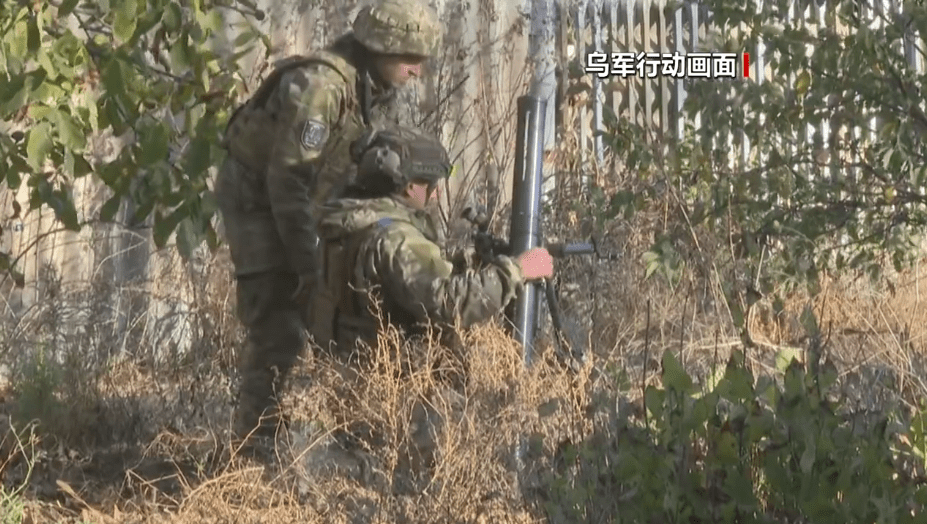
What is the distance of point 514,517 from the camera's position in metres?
4.33

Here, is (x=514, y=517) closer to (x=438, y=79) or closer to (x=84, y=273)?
(x=84, y=273)

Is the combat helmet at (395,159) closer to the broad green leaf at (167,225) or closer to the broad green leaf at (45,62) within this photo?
the broad green leaf at (167,225)

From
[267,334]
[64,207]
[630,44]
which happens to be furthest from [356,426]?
[630,44]

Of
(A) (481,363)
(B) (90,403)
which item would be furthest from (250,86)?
(A) (481,363)

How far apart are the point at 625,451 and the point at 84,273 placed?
540 cm

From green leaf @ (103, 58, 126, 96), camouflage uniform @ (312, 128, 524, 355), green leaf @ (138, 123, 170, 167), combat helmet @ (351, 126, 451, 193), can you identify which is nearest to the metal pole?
camouflage uniform @ (312, 128, 524, 355)

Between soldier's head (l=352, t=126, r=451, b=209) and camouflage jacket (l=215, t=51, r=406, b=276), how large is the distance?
0.57ft

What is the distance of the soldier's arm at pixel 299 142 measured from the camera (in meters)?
5.40

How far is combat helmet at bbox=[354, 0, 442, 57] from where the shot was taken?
554cm

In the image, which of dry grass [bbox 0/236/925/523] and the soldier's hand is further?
the soldier's hand

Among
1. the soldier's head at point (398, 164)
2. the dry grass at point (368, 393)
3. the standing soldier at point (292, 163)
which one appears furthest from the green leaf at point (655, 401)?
the standing soldier at point (292, 163)

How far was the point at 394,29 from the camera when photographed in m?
5.54

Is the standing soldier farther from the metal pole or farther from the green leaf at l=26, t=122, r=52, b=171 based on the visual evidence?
the green leaf at l=26, t=122, r=52, b=171

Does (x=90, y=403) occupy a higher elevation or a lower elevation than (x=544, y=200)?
lower
